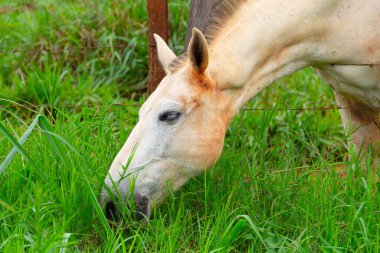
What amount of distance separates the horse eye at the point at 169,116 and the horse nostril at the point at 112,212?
0.46m

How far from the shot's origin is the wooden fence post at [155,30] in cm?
434

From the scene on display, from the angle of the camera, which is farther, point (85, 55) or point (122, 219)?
point (85, 55)

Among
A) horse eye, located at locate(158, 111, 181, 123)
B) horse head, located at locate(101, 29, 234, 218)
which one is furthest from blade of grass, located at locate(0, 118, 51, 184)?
horse eye, located at locate(158, 111, 181, 123)

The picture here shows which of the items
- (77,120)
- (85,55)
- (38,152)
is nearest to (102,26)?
(85,55)

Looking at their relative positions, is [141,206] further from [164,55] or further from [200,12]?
[200,12]

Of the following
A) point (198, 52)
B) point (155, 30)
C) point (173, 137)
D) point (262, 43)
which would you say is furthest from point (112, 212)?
point (155, 30)

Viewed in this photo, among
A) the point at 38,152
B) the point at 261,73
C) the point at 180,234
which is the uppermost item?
the point at 261,73

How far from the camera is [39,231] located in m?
3.00

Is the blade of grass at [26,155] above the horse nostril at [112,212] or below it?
above

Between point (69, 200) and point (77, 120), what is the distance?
2.86 ft

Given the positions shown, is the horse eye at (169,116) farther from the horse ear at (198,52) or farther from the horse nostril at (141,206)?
the horse nostril at (141,206)

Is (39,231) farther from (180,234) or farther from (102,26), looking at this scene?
(102,26)

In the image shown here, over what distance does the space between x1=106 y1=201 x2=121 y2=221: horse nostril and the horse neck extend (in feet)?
2.56

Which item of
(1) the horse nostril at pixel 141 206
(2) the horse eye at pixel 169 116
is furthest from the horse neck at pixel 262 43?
(1) the horse nostril at pixel 141 206
